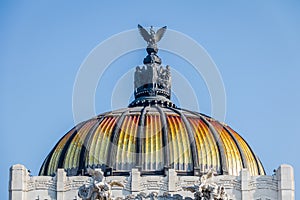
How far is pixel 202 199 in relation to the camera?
656 feet

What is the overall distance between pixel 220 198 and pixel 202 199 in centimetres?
173

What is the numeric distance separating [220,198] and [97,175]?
12030mm

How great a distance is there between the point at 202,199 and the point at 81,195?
11589mm

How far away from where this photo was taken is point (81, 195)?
19938 cm

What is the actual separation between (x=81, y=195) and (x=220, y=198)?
13300mm

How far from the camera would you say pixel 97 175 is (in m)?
198

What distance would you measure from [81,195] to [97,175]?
8.81 ft

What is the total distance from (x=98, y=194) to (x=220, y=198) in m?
11.9

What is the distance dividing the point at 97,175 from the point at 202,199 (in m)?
10.4

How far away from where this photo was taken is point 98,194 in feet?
648

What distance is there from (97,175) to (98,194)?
203 cm
